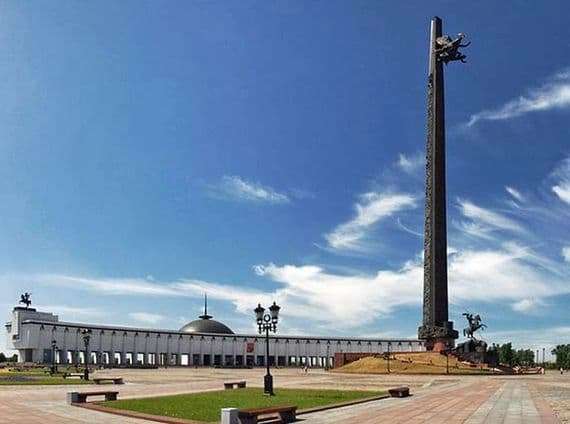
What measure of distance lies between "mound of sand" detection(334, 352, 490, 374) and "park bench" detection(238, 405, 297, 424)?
4733 cm

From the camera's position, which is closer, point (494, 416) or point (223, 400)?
point (494, 416)

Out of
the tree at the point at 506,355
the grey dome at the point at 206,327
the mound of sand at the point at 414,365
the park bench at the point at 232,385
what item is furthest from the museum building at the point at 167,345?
the park bench at the point at 232,385

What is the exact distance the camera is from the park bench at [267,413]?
17.5m

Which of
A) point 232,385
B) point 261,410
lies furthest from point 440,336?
point 261,410

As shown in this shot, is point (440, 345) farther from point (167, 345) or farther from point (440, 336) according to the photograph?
point (167, 345)

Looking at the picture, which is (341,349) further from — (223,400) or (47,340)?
(223,400)

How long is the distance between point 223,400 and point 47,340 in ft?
349

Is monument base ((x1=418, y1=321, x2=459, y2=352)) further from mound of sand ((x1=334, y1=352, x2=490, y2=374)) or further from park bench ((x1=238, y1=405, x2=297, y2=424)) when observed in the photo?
park bench ((x1=238, y1=405, x2=297, y2=424))

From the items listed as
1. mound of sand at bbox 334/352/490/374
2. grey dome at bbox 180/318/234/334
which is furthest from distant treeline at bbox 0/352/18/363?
mound of sand at bbox 334/352/490/374

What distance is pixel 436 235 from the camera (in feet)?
255

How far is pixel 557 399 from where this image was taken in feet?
93.4

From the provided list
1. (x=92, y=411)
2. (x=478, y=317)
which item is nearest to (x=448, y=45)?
(x=478, y=317)

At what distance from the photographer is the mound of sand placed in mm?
65375

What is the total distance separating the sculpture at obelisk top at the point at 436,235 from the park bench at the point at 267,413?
58876 mm
